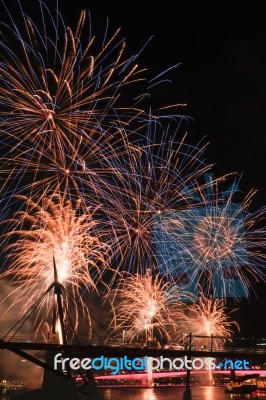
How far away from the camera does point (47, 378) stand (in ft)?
124

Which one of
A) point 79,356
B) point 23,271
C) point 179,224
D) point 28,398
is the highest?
point 179,224

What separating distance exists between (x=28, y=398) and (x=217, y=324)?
111ft

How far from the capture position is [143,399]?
169ft

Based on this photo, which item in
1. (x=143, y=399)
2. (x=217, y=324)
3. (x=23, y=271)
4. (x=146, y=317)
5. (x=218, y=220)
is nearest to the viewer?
(x=23, y=271)

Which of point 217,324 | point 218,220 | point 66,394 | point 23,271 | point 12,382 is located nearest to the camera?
point 66,394

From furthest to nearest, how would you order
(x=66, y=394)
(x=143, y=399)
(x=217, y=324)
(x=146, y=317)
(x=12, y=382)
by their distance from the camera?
(x=12, y=382)
(x=217, y=324)
(x=146, y=317)
(x=143, y=399)
(x=66, y=394)

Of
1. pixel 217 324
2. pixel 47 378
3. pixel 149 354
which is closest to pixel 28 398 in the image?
pixel 47 378

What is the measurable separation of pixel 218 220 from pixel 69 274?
1124cm

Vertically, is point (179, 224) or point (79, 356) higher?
point (179, 224)

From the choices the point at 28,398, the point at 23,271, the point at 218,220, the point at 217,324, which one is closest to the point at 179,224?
the point at 218,220

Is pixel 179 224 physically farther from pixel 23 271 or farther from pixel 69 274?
pixel 23 271

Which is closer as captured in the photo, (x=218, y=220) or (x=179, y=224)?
(x=179, y=224)

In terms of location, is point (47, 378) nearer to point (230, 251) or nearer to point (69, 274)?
point (69, 274)

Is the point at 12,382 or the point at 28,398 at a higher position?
the point at 12,382
